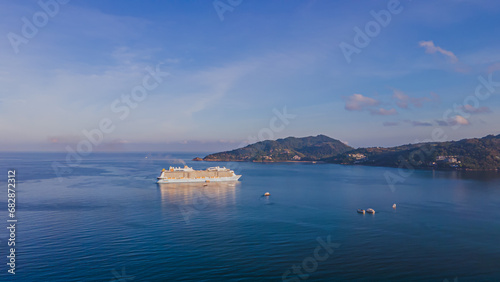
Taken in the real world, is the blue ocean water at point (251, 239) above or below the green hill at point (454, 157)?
below

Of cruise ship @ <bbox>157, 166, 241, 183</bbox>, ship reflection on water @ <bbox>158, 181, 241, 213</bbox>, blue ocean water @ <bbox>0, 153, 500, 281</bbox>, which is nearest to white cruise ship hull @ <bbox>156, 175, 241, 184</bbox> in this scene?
cruise ship @ <bbox>157, 166, 241, 183</bbox>

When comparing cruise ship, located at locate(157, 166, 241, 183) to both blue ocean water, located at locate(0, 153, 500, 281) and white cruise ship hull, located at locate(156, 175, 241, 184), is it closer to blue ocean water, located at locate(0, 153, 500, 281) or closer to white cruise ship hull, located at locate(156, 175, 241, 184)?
white cruise ship hull, located at locate(156, 175, 241, 184)

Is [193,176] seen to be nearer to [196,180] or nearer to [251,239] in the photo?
[196,180]

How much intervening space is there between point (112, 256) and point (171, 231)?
870 cm

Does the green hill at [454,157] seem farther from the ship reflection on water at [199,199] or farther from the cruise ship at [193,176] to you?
the ship reflection on water at [199,199]

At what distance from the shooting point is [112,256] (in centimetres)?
2534

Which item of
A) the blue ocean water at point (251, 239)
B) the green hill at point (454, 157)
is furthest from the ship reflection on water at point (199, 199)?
the green hill at point (454, 157)

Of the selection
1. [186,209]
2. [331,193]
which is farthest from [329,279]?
[331,193]

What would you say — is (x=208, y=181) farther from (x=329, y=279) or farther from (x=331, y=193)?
(x=329, y=279)

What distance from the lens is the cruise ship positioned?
8204 cm

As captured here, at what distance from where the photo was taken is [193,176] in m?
85.2

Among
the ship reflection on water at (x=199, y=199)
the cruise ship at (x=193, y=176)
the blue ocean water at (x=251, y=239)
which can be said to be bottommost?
the blue ocean water at (x=251, y=239)

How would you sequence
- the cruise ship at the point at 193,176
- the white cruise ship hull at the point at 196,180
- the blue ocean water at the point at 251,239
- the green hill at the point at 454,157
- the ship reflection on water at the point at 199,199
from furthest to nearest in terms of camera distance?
1. the green hill at the point at 454,157
2. the cruise ship at the point at 193,176
3. the white cruise ship hull at the point at 196,180
4. the ship reflection on water at the point at 199,199
5. the blue ocean water at the point at 251,239

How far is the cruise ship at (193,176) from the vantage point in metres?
82.0
